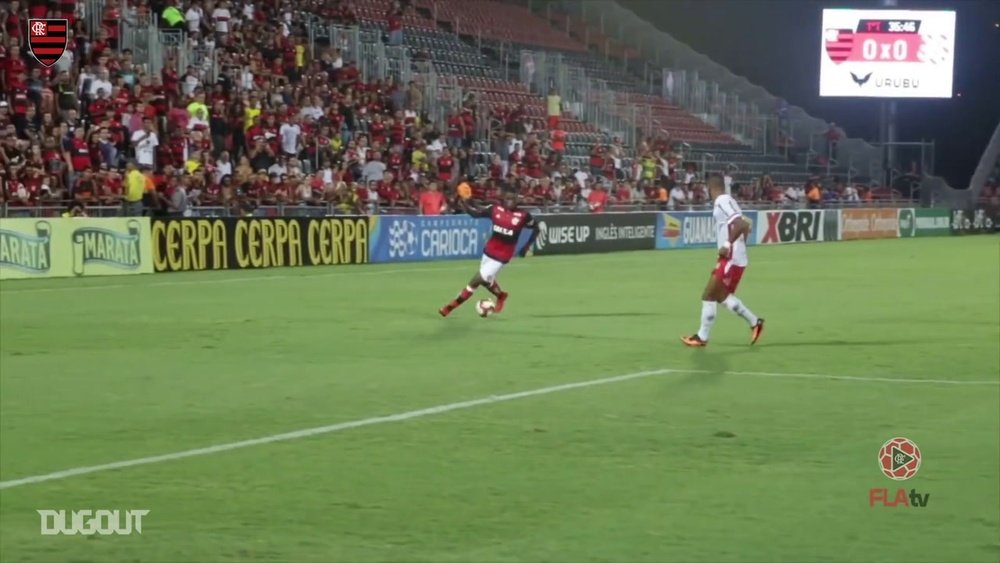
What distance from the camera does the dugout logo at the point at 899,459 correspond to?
9.49 m

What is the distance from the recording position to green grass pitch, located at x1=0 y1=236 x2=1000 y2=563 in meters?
7.80

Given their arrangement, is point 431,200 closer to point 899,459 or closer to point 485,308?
point 485,308

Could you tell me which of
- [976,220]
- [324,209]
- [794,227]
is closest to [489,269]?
[324,209]

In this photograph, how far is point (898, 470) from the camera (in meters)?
9.62

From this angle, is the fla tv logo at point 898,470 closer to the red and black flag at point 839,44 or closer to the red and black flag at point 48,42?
the red and black flag at point 48,42

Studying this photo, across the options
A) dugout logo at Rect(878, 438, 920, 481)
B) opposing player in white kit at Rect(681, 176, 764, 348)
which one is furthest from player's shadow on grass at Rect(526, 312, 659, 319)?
dugout logo at Rect(878, 438, 920, 481)

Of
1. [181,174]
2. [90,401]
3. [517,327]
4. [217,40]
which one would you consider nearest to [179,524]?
[90,401]

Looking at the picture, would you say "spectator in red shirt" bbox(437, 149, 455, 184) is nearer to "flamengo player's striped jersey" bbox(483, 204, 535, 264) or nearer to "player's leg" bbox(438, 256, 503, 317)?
"flamengo player's striped jersey" bbox(483, 204, 535, 264)

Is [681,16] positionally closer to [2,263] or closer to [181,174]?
[181,174]

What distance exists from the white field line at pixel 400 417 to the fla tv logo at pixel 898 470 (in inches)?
137

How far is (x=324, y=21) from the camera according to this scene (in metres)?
40.1

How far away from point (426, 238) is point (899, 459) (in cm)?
2644

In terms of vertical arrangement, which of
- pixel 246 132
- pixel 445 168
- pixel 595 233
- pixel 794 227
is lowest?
pixel 794 227

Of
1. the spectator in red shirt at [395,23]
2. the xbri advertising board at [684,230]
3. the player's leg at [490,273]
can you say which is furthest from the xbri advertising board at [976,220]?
the player's leg at [490,273]
